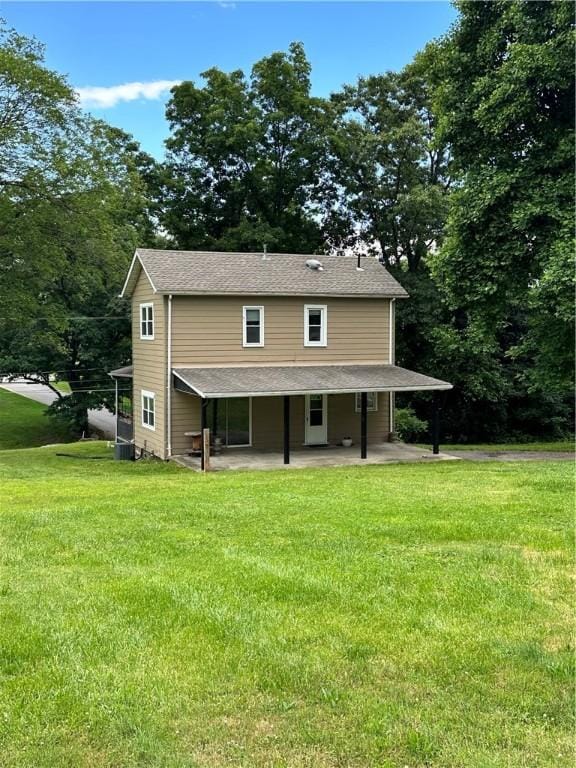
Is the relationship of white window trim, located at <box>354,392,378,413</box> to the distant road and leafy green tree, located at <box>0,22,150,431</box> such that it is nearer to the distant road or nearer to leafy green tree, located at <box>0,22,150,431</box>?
leafy green tree, located at <box>0,22,150,431</box>

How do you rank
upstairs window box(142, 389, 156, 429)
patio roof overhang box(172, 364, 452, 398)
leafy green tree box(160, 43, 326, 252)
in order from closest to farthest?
patio roof overhang box(172, 364, 452, 398), upstairs window box(142, 389, 156, 429), leafy green tree box(160, 43, 326, 252)

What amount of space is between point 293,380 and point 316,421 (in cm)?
275

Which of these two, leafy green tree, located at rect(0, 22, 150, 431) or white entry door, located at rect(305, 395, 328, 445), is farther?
leafy green tree, located at rect(0, 22, 150, 431)

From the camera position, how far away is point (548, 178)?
14648mm

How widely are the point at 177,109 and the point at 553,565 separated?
3295cm

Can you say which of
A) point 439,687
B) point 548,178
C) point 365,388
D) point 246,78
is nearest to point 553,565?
point 439,687

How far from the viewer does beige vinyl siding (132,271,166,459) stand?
19.7m

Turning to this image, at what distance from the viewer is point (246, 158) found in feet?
108

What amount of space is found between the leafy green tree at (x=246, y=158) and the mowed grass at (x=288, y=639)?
25069mm

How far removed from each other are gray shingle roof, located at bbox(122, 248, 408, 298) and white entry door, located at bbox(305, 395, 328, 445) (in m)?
3.45

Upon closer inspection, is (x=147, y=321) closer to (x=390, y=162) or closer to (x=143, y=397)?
(x=143, y=397)

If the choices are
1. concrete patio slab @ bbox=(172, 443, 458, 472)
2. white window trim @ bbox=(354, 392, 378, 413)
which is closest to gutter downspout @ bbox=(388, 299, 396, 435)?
white window trim @ bbox=(354, 392, 378, 413)

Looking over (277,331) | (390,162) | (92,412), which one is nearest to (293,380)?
(277,331)

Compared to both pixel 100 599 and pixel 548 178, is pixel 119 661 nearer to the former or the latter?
Result: pixel 100 599
